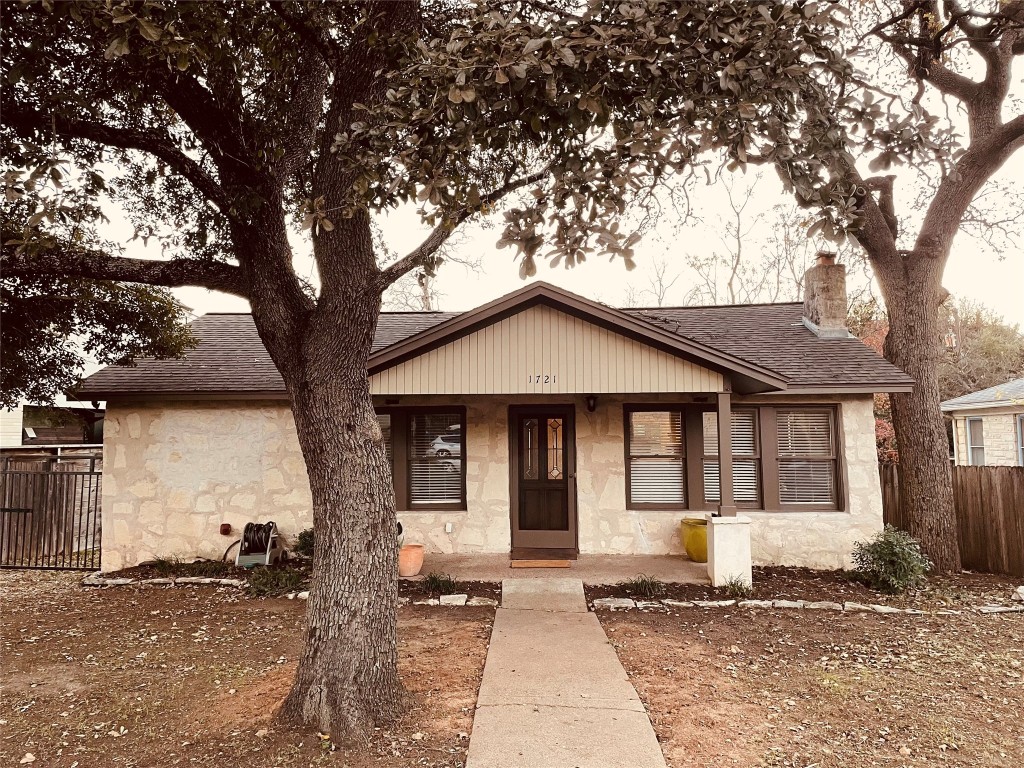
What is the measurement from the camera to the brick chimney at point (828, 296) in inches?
393

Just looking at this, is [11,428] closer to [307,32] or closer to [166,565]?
[166,565]

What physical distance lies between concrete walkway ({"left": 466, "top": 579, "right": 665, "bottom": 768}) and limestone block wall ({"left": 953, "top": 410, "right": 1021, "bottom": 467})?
1379 cm

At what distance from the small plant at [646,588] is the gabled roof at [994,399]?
10.5m

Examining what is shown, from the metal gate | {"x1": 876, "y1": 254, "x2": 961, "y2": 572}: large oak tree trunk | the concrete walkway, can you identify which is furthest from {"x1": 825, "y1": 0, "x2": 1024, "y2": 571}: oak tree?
the metal gate

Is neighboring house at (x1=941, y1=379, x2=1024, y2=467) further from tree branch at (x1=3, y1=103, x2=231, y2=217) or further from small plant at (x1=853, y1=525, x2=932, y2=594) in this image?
tree branch at (x1=3, y1=103, x2=231, y2=217)

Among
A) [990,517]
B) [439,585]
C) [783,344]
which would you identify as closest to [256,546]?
[439,585]

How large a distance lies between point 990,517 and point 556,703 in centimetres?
814

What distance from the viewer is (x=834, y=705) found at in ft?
14.3

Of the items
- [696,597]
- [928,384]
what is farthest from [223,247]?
[928,384]

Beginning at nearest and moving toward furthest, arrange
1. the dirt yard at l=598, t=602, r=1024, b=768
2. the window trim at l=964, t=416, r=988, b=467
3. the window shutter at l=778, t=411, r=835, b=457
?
the dirt yard at l=598, t=602, r=1024, b=768 < the window shutter at l=778, t=411, r=835, b=457 < the window trim at l=964, t=416, r=988, b=467

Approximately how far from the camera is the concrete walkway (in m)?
3.60

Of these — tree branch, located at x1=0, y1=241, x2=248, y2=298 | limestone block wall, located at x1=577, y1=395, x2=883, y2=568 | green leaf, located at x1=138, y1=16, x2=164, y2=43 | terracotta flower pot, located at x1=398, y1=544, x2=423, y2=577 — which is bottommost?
terracotta flower pot, located at x1=398, y1=544, x2=423, y2=577

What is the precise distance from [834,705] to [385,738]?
326cm

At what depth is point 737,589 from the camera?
7.16m
